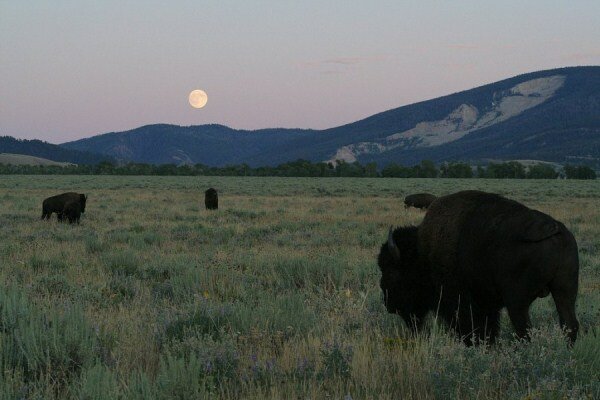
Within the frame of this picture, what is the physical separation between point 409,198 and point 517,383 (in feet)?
74.1

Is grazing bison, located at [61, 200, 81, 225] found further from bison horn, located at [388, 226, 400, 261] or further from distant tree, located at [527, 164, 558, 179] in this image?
distant tree, located at [527, 164, 558, 179]

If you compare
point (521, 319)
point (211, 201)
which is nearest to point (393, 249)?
point (521, 319)

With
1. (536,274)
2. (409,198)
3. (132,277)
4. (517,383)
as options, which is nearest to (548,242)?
(536,274)

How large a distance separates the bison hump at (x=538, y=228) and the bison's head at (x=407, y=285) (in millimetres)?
1223

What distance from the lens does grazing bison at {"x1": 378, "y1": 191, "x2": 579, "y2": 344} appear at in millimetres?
4148

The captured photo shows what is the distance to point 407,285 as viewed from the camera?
5.30m

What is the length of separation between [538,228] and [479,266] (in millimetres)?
609

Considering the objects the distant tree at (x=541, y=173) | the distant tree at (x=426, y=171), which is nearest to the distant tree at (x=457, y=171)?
the distant tree at (x=426, y=171)

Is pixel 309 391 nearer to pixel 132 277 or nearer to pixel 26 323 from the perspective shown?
pixel 26 323

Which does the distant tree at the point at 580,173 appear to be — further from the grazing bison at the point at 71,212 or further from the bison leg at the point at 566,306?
the bison leg at the point at 566,306

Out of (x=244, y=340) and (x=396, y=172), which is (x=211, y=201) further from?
(x=396, y=172)

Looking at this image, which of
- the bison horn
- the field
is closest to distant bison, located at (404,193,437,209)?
the field

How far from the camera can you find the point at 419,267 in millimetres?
5355

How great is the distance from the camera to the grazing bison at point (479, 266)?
163 inches
